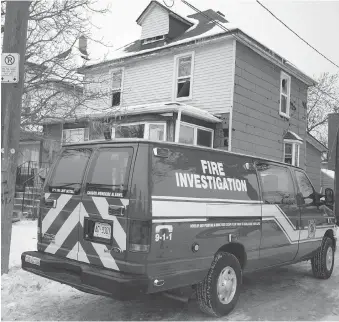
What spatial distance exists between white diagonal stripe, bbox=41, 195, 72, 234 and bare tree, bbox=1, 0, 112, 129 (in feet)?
17.1

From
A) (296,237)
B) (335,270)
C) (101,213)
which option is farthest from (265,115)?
(101,213)

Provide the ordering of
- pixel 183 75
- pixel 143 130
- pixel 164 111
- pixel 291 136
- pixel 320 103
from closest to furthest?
pixel 164 111, pixel 143 130, pixel 183 75, pixel 291 136, pixel 320 103

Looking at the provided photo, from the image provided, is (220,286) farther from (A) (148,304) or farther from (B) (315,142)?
(B) (315,142)

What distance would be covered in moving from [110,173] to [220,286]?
6.07ft

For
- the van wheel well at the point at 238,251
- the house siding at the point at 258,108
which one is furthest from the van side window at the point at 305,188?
the house siding at the point at 258,108

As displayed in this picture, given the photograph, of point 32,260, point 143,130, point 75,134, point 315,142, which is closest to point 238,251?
point 32,260

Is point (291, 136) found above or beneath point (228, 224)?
above

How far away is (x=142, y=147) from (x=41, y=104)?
608cm

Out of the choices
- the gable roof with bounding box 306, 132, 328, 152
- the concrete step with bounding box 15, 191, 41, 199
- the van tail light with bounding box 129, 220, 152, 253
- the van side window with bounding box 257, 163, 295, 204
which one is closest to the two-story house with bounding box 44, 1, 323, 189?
the gable roof with bounding box 306, 132, 328, 152

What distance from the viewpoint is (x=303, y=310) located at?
4.91 m

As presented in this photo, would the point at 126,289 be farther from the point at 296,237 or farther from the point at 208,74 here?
the point at 208,74

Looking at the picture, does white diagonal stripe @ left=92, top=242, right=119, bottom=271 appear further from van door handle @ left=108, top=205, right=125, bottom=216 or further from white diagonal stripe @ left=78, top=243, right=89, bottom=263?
van door handle @ left=108, top=205, right=125, bottom=216

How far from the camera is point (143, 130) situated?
1398cm

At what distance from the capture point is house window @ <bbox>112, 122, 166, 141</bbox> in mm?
13570
